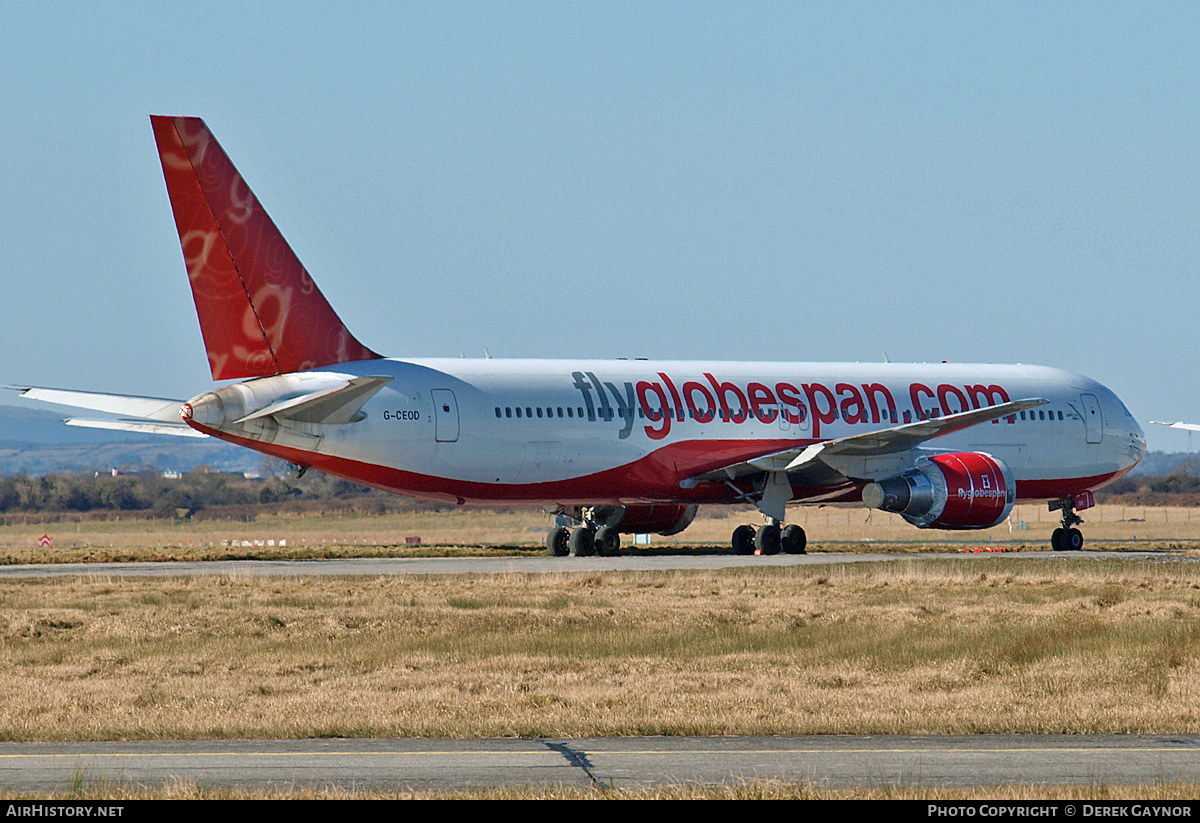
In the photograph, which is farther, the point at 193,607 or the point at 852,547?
the point at 852,547

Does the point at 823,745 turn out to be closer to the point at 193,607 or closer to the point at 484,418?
the point at 193,607

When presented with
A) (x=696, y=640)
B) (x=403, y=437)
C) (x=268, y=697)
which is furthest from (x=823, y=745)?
(x=403, y=437)

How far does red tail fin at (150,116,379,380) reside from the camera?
32.8 metres

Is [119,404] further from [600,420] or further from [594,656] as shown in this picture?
[594,656]

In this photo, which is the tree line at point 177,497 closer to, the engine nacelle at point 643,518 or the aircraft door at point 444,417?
the engine nacelle at point 643,518

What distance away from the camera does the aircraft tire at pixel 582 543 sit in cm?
4116

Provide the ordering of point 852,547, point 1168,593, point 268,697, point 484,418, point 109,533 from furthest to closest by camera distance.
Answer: point 109,533 → point 852,547 → point 484,418 → point 1168,593 → point 268,697

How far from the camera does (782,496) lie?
135 ft

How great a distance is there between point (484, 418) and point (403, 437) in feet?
6.97

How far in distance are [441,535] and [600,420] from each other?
1896cm

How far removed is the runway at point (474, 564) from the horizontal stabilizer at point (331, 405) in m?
3.18

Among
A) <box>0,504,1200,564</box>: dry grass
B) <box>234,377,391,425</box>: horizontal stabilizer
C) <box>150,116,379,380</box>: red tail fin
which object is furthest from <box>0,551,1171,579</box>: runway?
<box>150,116,379,380</box>: red tail fin

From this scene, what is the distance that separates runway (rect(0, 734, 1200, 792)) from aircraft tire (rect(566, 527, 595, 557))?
89.5 feet

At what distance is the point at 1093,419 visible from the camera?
150 ft
